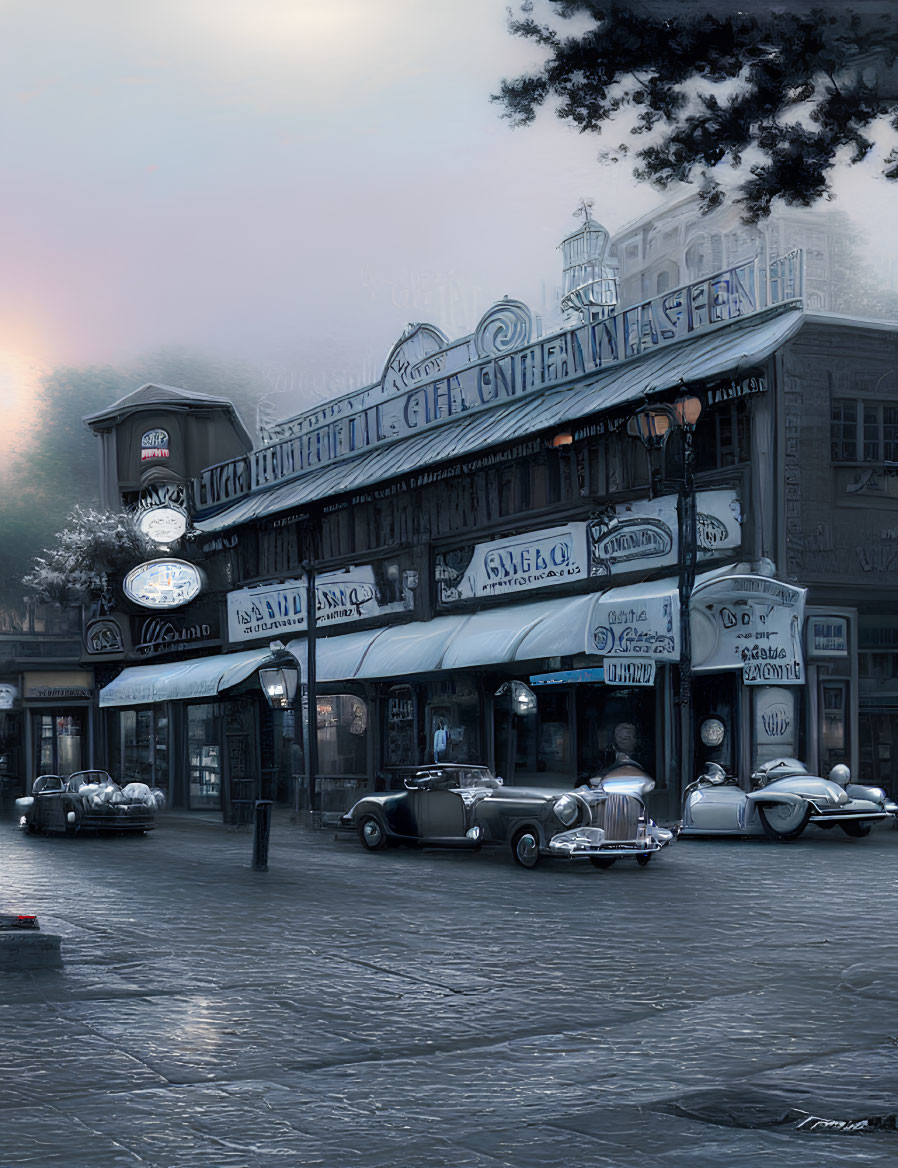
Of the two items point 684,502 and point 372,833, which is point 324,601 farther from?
point 372,833

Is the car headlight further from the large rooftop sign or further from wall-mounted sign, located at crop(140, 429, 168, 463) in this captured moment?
wall-mounted sign, located at crop(140, 429, 168, 463)

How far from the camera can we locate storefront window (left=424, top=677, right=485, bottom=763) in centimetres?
3117

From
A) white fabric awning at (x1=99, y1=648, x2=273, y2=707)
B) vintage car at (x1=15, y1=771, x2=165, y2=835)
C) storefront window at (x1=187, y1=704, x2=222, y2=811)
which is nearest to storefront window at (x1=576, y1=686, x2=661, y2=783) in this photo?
vintage car at (x1=15, y1=771, x2=165, y2=835)

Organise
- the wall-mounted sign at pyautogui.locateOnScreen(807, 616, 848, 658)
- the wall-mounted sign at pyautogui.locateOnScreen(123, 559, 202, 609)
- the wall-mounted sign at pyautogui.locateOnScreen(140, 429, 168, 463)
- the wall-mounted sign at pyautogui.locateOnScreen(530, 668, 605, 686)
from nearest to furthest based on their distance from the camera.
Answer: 1. the wall-mounted sign at pyautogui.locateOnScreen(807, 616, 848, 658)
2. the wall-mounted sign at pyautogui.locateOnScreen(530, 668, 605, 686)
3. the wall-mounted sign at pyautogui.locateOnScreen(123, 559, 202, 609)
4. the wall-mounted sign at pyautogui.locateOnScreen(140, 429, 168, 463)

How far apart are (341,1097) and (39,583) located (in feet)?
135

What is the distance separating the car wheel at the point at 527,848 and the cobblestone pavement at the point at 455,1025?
1.59 meters

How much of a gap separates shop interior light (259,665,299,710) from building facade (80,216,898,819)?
0.57 meters

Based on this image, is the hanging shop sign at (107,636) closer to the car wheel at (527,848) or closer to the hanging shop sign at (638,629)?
the hanging shop sign at (638,629)

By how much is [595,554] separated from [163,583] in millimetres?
16391

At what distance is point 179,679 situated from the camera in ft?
130

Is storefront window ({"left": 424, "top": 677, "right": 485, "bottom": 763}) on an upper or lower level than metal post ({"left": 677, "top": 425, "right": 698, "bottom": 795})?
lower

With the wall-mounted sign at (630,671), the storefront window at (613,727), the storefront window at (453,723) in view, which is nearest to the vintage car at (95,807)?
the storefront window at (453,723)

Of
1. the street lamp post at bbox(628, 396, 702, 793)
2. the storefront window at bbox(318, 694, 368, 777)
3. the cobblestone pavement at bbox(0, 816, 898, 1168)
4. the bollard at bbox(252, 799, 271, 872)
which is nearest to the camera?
the cobblestone pavement at bbox(0, 816, 898, 1168)

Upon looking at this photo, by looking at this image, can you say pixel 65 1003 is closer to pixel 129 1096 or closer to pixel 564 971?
pixel 129 1096
